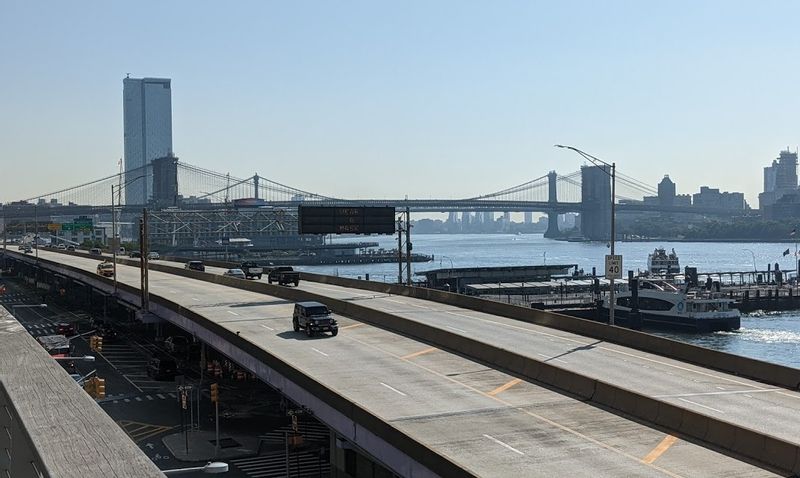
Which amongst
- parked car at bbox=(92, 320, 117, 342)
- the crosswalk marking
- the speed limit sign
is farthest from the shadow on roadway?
parked car at bbox=(92, 320, 117, 342)

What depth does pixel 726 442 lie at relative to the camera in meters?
24.3

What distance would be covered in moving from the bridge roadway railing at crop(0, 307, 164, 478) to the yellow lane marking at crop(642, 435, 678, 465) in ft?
47.2

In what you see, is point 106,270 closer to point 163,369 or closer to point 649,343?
point 163,369

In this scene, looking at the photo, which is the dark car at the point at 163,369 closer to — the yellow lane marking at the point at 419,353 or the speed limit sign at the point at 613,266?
the yellow lane marking at the point at 419,353

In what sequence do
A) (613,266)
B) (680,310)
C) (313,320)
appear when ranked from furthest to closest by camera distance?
1. (680,310)
2. (313,320)
3. (613,266)

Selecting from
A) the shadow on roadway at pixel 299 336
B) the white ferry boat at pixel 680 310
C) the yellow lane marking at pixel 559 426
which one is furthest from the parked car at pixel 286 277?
the yellow lane marking at pixel 559 426

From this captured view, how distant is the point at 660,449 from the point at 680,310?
3376 inches

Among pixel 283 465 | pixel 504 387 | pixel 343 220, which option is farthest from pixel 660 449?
pixel 343 220

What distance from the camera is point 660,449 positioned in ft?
79.6

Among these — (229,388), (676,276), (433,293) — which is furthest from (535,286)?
(229,388)

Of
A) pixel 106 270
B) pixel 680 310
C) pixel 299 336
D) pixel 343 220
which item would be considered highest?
pixel 343 220

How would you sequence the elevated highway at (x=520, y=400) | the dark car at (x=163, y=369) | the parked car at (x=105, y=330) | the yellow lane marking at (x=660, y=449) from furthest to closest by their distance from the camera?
the parked car at (x=105, y=330) → the dark car at (x=163, y=369) → the yellow lane marking at (x=660, y=449) → the elevated highway at (x=520, y=400)

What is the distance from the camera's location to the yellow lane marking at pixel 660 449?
2311 centimetres

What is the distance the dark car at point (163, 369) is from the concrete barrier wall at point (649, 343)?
19994mm
